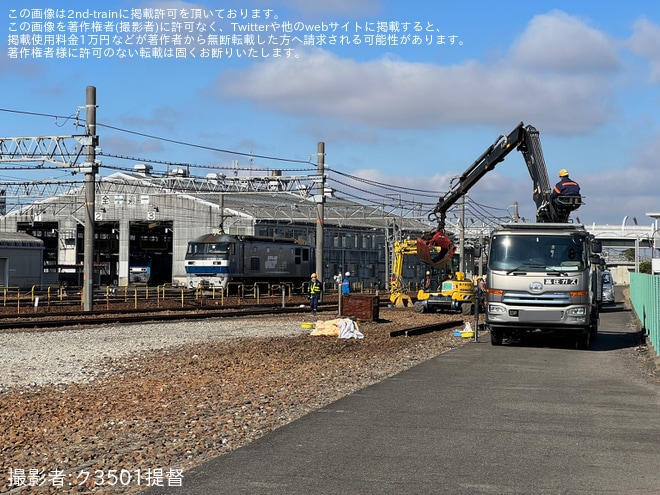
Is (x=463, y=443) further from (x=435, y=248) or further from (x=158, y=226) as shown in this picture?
(x=158, y=226)

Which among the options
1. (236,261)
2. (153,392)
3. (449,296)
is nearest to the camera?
(153,392)

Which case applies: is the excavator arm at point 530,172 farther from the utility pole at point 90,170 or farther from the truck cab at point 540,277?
the utility pole at point 90,170

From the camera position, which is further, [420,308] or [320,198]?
[320,198]

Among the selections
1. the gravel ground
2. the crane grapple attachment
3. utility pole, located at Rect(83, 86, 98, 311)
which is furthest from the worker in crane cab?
utility pole, located at Rect(83, 86, 98, 311)

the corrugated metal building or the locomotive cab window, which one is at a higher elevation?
the corrugated metal building

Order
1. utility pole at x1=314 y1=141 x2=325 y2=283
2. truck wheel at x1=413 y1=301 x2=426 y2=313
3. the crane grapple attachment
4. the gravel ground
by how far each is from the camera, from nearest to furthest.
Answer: the gravel ground → the crane grapple attachment → truck wheel at x1=413 y1=301 x2=426 y2=313 → utility pole at x1=314 y1=141 x2=325 y2=283

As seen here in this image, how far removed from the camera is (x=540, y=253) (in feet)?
65.4

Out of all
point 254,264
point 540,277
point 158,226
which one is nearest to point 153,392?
point 540,277

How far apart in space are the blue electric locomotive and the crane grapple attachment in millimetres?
18222

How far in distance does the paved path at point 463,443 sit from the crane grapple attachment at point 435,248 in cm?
1947

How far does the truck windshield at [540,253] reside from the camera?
19.8 m

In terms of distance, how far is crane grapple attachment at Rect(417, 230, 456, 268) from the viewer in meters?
34.5

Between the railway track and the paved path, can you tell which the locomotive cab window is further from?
the paved path

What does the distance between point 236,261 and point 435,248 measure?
18968 mm
